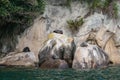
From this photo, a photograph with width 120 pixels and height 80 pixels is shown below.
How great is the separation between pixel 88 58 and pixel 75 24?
240 inches

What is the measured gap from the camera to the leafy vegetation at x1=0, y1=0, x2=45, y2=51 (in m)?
26.8

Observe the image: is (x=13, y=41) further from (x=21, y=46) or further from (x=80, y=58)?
(x=80, y=58)

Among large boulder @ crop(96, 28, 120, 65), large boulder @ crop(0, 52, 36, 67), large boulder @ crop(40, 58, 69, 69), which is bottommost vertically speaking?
large boulder @ crop(40, 58, 69, 69)

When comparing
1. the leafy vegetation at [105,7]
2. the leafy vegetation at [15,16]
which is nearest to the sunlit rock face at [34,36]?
the leafy vegetation at [15,16]

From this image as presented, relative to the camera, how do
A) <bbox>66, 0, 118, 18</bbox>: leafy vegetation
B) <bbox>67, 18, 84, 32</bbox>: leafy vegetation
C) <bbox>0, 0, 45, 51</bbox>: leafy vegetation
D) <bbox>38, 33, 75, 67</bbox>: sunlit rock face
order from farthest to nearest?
<bbox>66, 0, 118, 18</bbox>: leafy vegetation < <bbox>67, 18, 84, 32</bbox>: leafy vegetation < <bbox>38, 33, 75, 67</bbox>: sunlit rock face < <bbox>0, 0, 45, 51</bbox>: leafy vegetation

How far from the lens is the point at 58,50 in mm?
27422

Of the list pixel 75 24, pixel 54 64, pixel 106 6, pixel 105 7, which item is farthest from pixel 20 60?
pixel 106 6

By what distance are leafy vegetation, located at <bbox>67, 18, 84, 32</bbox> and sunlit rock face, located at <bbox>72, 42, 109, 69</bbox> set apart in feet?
13.9

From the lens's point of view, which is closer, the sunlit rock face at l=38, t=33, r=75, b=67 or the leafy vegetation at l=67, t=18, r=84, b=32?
the sunlit rock face at l=38, t=33, r=75, b=67

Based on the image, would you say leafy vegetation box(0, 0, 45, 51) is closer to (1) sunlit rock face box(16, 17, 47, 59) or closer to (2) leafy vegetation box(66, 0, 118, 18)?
(1) sunlit rock face box(16, 17, 47, 59)

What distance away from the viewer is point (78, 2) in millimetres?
32312

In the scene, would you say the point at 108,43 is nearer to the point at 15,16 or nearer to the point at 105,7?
the point at 105,7

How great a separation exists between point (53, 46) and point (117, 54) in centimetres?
626

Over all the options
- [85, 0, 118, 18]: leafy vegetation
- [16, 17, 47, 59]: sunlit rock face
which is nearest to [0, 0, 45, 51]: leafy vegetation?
[16, 17, 47, 59]: sunlit rock face
